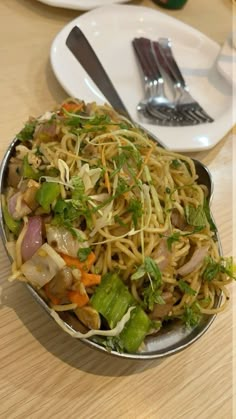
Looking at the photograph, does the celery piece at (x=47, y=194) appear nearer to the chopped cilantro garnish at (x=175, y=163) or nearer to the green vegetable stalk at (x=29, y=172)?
the green vegetable stalk at (x=29, y=172)

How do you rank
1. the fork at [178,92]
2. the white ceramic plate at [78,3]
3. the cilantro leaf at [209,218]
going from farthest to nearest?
the white ceramic plate at [78,3] < the fork at [178,92] < the cilantro leaf at [209,218]

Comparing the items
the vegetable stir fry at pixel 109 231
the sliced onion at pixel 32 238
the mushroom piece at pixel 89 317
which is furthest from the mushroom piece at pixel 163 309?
the sliced onion at pixel 32 238

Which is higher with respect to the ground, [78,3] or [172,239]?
[78,3]

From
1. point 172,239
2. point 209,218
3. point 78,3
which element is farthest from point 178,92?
point 172,239

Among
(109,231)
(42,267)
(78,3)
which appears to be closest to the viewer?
(42,267)

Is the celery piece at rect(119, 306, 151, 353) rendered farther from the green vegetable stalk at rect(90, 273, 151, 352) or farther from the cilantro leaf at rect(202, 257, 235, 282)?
the cilantro leaf at rect(202, 257, 235, 282)

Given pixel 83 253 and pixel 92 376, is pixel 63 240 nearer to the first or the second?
pixel 83 253

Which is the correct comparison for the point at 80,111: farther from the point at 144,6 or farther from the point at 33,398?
the point at 144,6
